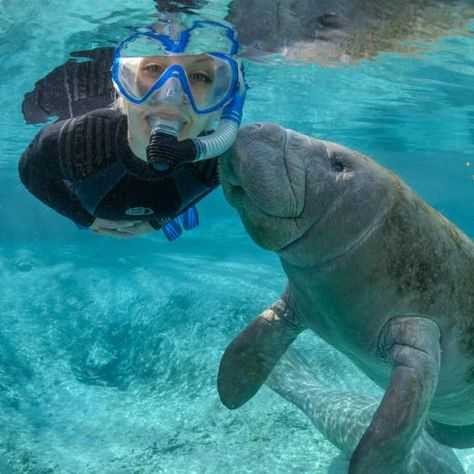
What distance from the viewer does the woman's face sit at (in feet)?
11.8

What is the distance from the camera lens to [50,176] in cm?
441

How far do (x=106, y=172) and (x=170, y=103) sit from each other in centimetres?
94

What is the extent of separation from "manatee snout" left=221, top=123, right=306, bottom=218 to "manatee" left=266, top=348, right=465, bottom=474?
10.7ft

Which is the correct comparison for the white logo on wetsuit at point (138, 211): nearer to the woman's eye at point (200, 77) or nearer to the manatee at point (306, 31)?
the woman's eye at point (200, 77)

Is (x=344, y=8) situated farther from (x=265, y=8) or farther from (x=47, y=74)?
(x=47, y=74)

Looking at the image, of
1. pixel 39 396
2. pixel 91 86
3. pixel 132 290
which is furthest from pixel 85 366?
pixel 91 86

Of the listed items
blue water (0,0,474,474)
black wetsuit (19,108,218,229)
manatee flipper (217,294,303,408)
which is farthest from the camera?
blue water (0,0,474,474)

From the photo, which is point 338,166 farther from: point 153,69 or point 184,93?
point 153,69

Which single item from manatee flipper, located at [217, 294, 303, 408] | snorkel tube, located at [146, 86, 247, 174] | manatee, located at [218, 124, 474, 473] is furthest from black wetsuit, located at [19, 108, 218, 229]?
manatee, located at [218, 124, 474, 473]

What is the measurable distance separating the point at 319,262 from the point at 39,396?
19.4 ft

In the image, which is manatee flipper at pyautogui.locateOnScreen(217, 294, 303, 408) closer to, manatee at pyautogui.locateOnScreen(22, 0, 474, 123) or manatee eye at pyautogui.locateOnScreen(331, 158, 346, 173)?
manatee eye at pyautogui.locateOnScreen(331, 158, 346, 173)

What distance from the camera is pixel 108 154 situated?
167 inches

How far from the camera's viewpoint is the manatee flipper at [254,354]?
3801 millimetres

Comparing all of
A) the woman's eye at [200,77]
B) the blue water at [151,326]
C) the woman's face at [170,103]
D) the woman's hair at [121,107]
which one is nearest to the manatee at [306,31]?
the blue water at [151,326]
